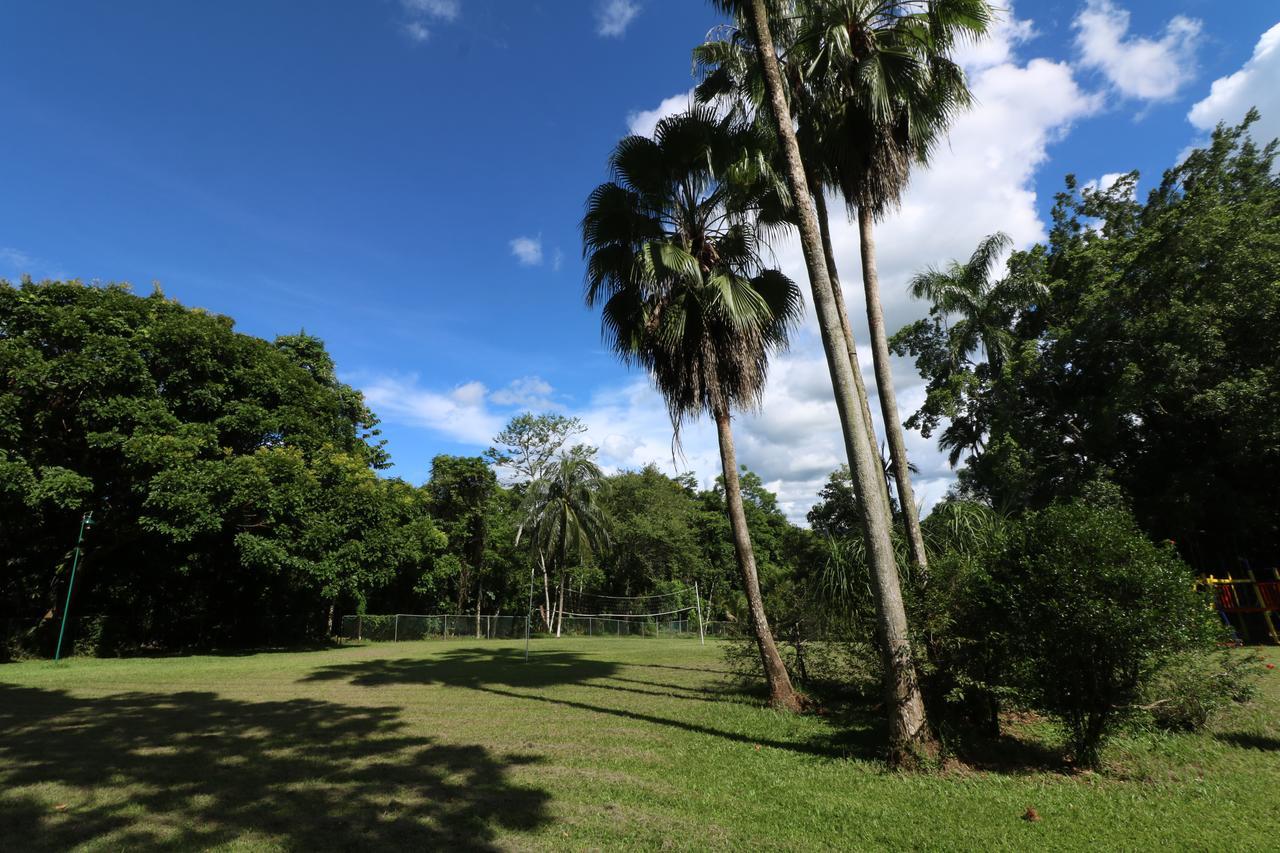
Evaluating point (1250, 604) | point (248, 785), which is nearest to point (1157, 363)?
point (1250, 604)

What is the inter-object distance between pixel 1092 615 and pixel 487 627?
31925 millimetres

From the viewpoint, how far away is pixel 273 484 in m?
20.2

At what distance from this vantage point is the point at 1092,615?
5395 millimetres

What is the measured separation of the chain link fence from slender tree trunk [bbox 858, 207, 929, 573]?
763 inches

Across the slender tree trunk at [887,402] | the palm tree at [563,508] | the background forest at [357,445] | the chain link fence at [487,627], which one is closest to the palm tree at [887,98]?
the slender tree trunk at [887,402]

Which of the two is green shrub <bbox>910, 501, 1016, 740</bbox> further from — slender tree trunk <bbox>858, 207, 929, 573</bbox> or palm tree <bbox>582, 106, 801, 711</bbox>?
palm tree <bbox>582, 106, 801, 711</bbox>

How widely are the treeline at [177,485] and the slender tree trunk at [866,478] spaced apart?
19.0 feet

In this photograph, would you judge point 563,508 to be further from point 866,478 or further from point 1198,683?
point 1198,683

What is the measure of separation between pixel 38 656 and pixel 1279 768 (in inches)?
1146

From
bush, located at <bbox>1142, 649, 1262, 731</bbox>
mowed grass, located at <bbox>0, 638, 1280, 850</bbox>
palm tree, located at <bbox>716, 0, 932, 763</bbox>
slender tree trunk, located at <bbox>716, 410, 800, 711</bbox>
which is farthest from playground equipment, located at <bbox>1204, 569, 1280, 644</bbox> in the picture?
palm tree, located at <bbox>716, 0, 932, 763</bbox>

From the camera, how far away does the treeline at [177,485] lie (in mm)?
17453

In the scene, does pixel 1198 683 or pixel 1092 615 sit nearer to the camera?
pixel 1092 615

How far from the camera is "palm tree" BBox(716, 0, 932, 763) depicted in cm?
629

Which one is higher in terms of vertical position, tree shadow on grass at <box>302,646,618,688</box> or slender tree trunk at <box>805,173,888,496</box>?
slender tree trunk at <box>805,173,888,496</box>
